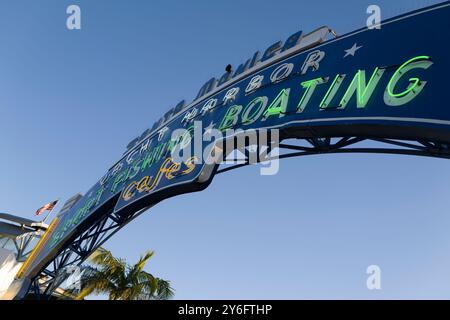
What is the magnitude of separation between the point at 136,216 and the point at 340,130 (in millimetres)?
8116

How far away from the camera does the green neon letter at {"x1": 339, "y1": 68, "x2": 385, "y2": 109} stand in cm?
696

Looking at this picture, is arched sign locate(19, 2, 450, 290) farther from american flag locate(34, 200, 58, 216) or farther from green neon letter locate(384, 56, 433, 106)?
american flag locate(34, 200, 58, 216)

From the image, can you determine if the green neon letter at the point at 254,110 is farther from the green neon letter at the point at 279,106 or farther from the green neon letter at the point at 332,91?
the green neon letter at the point at 332,91

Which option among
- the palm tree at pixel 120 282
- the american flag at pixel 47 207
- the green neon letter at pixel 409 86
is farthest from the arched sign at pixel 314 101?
the american flag at pixel 47 207

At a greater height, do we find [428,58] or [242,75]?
[242,75]

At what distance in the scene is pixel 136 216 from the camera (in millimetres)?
12938

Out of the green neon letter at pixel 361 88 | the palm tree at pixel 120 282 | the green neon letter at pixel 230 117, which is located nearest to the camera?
the green neon letter at pixel 361 88

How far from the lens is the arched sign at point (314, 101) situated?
6188 mm

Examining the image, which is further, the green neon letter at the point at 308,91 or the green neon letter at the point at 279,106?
the green neon letter at the point at 279,106

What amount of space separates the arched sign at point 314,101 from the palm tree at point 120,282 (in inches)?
108

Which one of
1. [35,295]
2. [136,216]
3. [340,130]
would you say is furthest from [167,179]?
[35,295]

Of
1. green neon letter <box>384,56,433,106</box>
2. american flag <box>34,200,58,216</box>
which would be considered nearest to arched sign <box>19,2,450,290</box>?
green neon letter <box>384,56,433,106</box>
